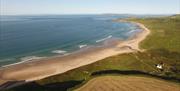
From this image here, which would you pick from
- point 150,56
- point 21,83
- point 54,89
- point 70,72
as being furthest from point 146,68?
point 21,83

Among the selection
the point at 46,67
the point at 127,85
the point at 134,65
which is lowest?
the point at 46,67

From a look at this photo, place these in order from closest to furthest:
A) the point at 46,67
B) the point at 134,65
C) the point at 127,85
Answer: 1. the point at 127,85
2. the point at 134,65
3. the point at 46,67

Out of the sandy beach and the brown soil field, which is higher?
the brown soil field

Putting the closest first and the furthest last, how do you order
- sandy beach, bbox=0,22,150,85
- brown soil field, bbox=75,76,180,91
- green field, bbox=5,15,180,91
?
brown soil field, bbox=75,76,180,91, green field, bbox=5,15,180,91, sandy beach, bbox=0,22,150,85

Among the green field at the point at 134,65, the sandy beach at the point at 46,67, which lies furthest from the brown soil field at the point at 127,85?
the sandy beach at the point at 46,67

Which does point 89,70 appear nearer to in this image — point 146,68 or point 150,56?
point 146,68

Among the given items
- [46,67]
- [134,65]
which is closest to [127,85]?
[134,65]

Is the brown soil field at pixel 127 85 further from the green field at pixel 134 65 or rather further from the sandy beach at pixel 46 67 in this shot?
the sandy beach at pixel 46 67

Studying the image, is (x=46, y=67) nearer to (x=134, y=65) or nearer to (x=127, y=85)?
(x=134, y=65)

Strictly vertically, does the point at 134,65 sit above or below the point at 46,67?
above

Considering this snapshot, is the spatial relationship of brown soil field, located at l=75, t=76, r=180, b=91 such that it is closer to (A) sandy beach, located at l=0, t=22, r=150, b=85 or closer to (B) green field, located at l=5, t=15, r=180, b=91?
(B) green field, located at l=5, t=15, r=180, b=91

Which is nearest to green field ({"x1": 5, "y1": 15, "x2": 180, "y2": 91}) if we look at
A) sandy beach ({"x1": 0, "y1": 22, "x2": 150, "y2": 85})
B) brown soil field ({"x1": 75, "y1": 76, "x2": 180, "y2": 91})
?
A: sandy beach ({"x1": 0, "y1": 22, "x2": 150, "y2": 85})

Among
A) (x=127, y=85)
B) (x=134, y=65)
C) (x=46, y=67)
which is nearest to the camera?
(x=127, y=85)
